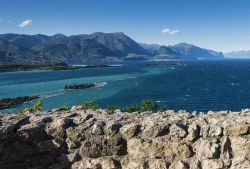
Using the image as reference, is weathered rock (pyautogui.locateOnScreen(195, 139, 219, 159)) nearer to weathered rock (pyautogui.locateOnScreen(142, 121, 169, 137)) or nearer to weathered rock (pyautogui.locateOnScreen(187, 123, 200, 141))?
A: weathered rock (pyautogui.locateOnScreen(187, 123, 200, 141))

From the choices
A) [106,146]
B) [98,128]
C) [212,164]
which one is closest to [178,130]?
[212,164]

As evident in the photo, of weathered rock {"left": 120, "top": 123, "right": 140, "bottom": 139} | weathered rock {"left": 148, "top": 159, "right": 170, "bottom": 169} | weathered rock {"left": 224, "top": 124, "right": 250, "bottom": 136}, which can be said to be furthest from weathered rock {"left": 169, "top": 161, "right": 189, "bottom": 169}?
weathered rock {"left": 120, "top": 123, "right": 140, "bottom": 139}

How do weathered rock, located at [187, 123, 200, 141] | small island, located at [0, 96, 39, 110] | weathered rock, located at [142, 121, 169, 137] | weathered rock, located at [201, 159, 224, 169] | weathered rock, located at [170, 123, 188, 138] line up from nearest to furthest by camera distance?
weathered rock, located at [201, 159, 224, 169]
weathered rock, located at [187, 123, 200, 141]
weathered rock, located at [170, 123, 188, 138]
weathered rock, located at [142, 121, 169, 137]
small island, located at [0, 96, 39, 110]

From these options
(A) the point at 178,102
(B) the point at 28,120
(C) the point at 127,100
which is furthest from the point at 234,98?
(B) the point at 28,120

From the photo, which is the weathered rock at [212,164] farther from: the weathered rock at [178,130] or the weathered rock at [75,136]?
the weathered rock at [75,136]

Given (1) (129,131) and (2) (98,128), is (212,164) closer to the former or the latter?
(1) (129,131)

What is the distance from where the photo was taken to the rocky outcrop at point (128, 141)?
41.4 feet

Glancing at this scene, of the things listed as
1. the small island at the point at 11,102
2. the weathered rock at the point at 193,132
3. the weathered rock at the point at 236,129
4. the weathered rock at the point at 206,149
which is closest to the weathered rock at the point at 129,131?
the weathered rock at the point at 193,132

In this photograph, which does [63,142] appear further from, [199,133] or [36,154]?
[199,133]

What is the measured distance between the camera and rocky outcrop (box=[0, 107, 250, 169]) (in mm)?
12609

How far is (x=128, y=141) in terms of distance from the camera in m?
14.0

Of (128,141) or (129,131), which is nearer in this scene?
(128,141)

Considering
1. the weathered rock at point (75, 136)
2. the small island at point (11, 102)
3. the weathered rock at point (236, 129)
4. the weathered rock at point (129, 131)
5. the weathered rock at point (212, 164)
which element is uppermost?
the weathered rock at point (236, 129)

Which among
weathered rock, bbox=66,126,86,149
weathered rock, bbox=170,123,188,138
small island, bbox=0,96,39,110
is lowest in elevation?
small island, bbox=0,96,39,110
